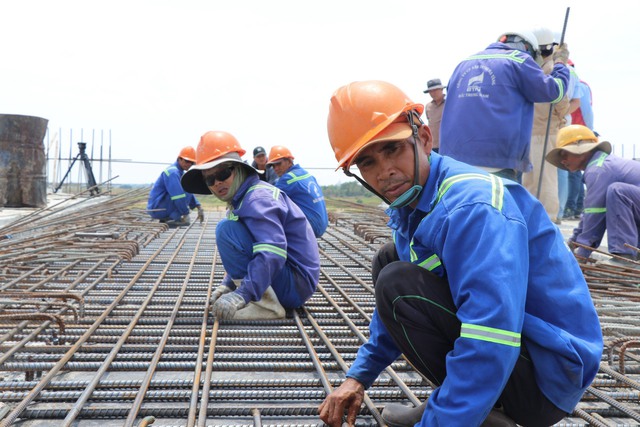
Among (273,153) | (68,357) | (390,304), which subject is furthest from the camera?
(273,153)

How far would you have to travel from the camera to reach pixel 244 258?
3020 millimetres

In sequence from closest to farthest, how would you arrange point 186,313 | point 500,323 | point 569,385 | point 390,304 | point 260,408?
point 500,323, point 569,385, point 390,304, point 260,408, point 186,313

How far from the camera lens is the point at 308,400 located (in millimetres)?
2020

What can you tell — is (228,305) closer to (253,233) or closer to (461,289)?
(253,233)

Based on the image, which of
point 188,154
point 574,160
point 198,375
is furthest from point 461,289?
point 188,154

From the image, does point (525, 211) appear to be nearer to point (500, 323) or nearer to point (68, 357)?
point (500, 323)

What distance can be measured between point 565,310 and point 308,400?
0.94 metres

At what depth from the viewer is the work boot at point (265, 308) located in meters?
2.96

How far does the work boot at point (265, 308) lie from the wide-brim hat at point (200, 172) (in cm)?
62

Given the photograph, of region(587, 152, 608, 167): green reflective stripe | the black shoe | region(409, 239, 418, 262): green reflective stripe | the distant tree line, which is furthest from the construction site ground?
the distant tree line

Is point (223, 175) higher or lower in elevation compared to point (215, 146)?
lower

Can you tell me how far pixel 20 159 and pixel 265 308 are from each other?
7.26 metres

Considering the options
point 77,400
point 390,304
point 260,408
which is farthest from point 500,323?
point 77,400

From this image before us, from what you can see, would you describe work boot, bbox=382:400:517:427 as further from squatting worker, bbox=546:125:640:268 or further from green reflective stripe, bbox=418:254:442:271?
squatting worker, bbox=546:125:640:268
